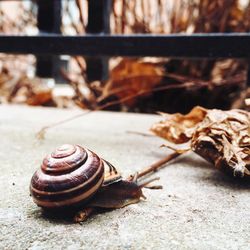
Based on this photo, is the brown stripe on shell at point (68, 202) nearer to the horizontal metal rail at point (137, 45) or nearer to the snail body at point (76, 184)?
the snail body at point (76, 184)

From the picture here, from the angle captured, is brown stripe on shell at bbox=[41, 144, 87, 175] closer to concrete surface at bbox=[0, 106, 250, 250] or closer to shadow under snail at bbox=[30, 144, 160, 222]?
shadow under snail at bbox=[30, 144, 160, 222]

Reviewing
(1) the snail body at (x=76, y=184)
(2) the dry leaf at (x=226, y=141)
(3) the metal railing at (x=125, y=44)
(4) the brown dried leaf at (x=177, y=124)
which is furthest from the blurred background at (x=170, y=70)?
(1) the snail body at (x=76, y=184)

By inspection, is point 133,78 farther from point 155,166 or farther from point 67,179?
point 67,179

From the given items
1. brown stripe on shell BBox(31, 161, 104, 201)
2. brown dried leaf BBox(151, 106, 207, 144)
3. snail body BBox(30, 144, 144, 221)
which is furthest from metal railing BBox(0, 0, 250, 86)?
brown stripe on shell BBox(31, 161, 104, 201)

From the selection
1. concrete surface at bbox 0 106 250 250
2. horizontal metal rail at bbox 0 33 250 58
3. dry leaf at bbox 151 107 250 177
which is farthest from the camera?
horizontal metal rail at bbox 0 33 250 58

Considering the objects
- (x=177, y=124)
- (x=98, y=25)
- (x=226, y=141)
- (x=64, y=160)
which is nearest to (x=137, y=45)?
(x=98, y=25)

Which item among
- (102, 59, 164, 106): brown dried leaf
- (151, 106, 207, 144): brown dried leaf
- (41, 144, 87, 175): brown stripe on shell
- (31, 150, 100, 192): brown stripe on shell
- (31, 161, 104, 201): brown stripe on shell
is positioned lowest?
(102, 59, 164, 106): brown dried leaf

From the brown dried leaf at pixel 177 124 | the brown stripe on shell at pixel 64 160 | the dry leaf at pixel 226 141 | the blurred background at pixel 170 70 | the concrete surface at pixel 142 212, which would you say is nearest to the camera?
the concrete surface at pixel 142 212
